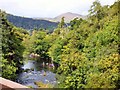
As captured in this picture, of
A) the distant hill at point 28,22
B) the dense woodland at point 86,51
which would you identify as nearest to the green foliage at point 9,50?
the dense woodland at point 86,51

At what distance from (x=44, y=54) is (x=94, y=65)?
5553mm

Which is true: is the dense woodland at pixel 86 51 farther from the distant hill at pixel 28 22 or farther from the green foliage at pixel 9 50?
the distant hill at pixel 28 22

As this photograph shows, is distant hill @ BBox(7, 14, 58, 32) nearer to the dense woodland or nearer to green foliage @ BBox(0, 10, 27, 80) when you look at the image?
the dense woodland

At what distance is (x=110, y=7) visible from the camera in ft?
25.2

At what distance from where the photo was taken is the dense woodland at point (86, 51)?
5.61 m

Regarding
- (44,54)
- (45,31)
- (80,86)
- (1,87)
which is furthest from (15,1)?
(44,54)

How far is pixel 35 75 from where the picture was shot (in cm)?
897

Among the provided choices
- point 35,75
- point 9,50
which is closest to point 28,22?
point 35,75

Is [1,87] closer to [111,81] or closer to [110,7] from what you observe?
[111,81]

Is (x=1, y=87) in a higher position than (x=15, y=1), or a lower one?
lower

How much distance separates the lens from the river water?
25.4 feet

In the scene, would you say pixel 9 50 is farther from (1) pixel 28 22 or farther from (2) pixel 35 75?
(1) pixel 28 22

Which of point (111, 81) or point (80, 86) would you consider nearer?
point (111, 81)

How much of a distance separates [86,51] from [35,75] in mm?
2422
